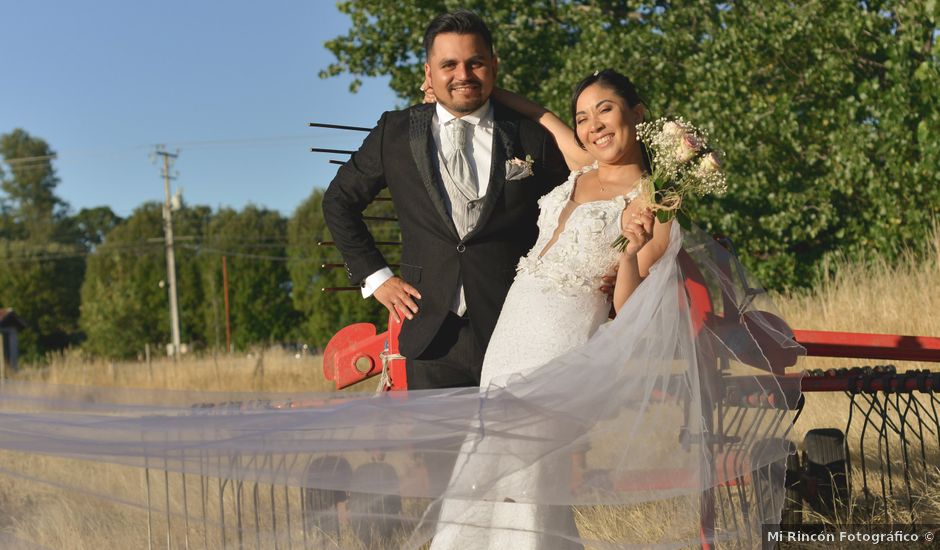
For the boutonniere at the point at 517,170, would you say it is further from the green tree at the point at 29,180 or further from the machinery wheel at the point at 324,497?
the green tree at the point at 29,180

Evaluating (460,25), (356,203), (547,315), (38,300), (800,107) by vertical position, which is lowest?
(547,315)

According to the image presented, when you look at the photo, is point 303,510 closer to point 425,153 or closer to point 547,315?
point 547,315

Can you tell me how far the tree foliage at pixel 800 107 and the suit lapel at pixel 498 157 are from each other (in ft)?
18.3

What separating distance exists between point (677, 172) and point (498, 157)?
81 cm

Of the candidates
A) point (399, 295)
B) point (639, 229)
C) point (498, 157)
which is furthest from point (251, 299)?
point (639, 229)

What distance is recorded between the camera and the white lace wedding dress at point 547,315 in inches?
123

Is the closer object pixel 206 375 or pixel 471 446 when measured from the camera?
pixel 471 446

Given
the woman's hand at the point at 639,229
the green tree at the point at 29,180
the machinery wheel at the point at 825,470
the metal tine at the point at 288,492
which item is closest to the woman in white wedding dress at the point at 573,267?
the woman's hand at the point at 639,229

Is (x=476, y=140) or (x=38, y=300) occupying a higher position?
(x=38, y=300)

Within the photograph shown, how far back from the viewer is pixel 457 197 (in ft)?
12.8

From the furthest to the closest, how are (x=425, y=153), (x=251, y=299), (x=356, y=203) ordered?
(x=251, y=299), (x=356, y=203), (x=425, y=153)

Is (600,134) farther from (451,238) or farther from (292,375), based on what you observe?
(292,375)

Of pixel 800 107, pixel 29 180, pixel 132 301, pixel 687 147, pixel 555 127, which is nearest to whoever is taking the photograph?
pixel 687 147

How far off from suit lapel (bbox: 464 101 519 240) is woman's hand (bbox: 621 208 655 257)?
2.13 ft
